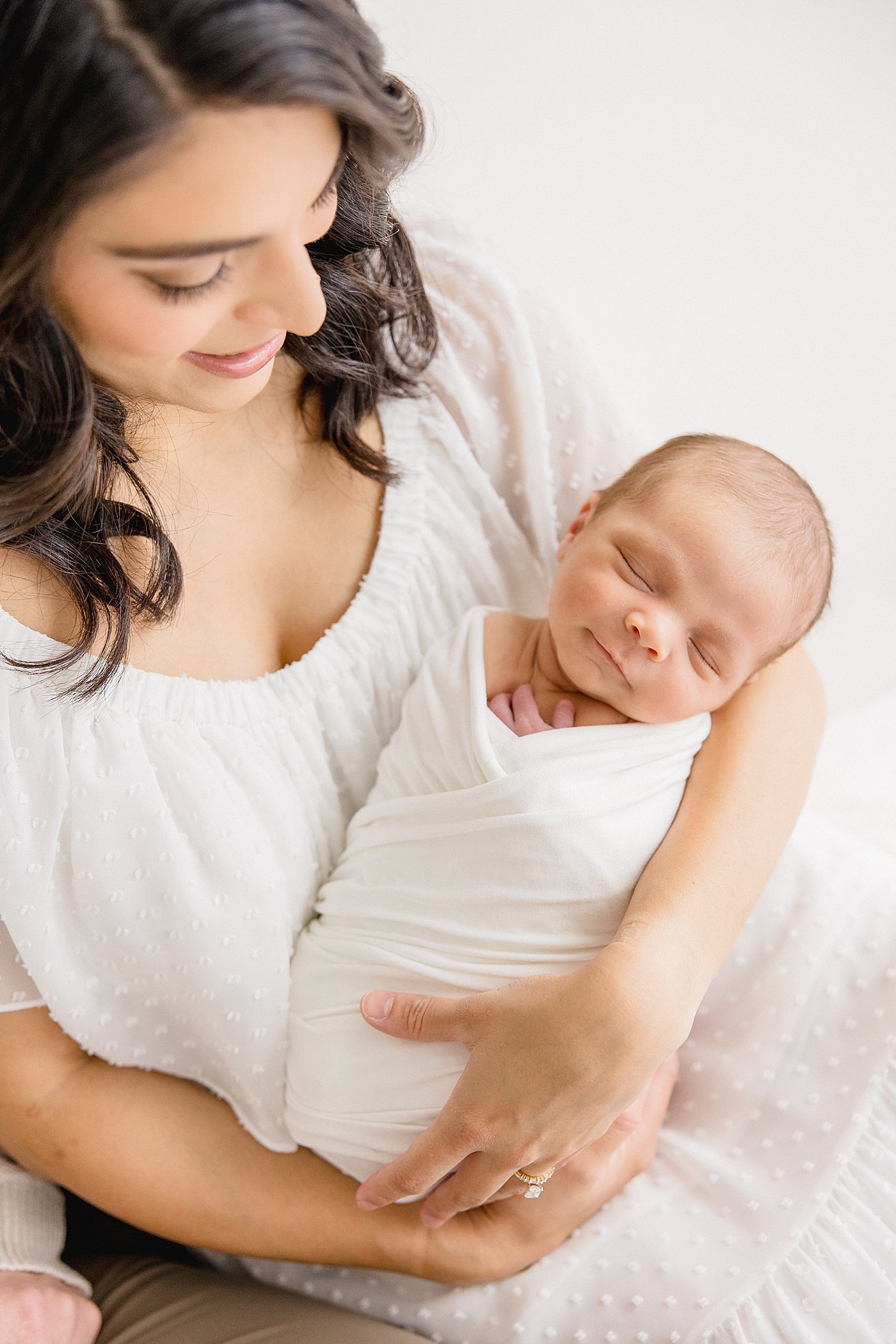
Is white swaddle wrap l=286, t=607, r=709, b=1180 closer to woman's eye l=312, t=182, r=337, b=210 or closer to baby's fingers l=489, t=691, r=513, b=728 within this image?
baby's fingers l=489, t=691, r=513, b=728

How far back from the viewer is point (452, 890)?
1.01 meters

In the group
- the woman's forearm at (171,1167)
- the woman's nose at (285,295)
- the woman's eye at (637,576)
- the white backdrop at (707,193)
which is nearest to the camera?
the woman's nose at (285,295)

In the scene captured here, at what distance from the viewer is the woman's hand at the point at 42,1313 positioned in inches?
38.7

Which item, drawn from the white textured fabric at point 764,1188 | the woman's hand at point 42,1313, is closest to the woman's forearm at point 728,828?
the white textured fabric at point 764,1188

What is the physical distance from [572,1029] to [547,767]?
0.26 meters

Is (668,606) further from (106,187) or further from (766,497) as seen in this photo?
(106,187)

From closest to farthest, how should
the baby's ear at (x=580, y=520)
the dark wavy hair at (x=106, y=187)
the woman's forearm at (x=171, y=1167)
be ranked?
the dark wavy hair at (x=106, y=187), the woman's forearm at (x=171, y=1167), the baby's ear at (x=580, y=520)

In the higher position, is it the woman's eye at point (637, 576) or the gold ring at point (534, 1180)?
the woman's eye at point (637, 576)

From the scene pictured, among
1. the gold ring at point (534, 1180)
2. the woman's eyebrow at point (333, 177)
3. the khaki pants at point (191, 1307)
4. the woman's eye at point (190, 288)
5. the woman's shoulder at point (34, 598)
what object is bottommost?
the khaki pants at point (191, 1307)

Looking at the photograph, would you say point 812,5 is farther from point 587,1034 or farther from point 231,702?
point 587,1034

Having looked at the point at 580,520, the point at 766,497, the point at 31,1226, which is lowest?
the point at 31,1226

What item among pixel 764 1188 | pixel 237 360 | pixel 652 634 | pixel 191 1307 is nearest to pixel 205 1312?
pixel 191 1307

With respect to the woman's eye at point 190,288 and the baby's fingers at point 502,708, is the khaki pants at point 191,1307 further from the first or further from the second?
the woman's eye at point 190,288

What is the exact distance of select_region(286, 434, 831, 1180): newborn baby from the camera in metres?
0.99
